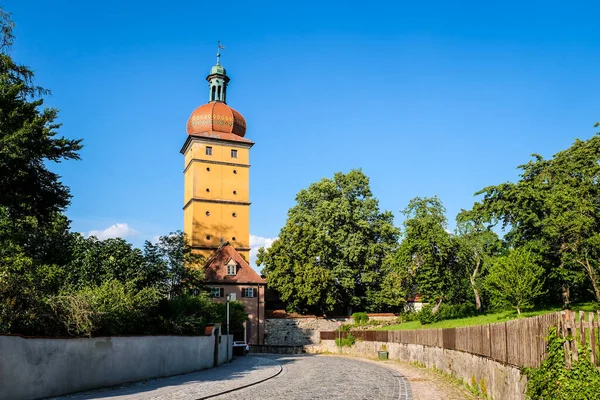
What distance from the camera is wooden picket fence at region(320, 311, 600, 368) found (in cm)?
852

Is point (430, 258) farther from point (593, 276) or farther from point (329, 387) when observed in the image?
point (329, 387)

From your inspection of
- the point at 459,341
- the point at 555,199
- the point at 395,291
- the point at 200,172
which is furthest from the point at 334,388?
the point at 200,172

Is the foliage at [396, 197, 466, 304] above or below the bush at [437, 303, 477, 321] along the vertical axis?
above

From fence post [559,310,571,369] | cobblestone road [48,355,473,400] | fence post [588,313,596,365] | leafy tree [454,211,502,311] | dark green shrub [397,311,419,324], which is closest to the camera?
fence post [588,313,596,365]

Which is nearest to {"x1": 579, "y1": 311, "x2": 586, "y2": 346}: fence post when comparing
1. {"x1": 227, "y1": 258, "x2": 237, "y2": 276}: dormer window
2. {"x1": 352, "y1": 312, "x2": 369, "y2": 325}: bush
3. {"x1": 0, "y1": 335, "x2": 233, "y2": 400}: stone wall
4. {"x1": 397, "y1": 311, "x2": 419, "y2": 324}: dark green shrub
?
{"x1": 0, "y1": 335, "x2": 233, "y2": 400}: stone wall

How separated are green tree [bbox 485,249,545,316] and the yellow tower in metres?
29.7

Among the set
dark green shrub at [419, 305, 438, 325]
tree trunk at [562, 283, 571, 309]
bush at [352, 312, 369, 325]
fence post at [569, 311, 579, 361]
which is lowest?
bush at [352, 312, 369, 325]

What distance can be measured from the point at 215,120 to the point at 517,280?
40264 mm

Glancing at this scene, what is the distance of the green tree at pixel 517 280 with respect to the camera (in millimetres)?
40344

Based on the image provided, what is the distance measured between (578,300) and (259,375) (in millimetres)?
33499

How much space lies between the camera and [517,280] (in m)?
40.3

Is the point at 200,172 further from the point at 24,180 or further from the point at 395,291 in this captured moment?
the point at 24,180

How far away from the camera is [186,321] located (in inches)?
990

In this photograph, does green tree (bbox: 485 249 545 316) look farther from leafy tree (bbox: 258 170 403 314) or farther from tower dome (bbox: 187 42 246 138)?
tower dome (bbox: 187 42 246 138)
